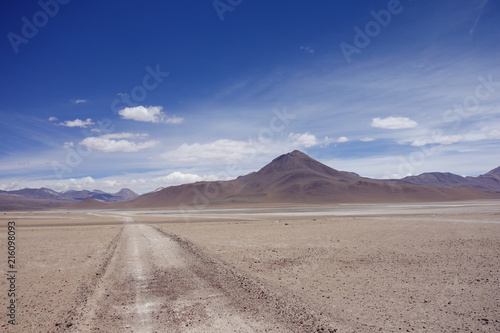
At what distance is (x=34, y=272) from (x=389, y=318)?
459 inches

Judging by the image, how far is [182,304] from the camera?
296 inches

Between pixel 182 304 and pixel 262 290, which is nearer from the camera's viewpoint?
pixel 182 304

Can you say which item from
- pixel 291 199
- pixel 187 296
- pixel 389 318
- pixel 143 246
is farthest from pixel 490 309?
pixel 291 199

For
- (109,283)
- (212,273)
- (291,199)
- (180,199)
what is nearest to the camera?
(109,283)

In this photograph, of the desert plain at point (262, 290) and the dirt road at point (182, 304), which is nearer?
the dirt road at point (182, 304)

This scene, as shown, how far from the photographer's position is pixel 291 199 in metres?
146

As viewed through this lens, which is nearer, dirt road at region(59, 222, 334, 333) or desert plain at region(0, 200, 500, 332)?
dirt road at region(59, 222, 334, 333)

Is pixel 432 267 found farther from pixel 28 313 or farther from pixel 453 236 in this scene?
pixel 28 313

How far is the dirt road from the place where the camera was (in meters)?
6.17

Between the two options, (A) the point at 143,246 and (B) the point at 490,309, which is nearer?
(B) the point at 490,309

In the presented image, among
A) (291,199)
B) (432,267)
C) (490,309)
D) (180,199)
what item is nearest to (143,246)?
(432,267)

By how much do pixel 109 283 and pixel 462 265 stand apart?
37.9 feet

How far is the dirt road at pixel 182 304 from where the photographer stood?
6.17 meters

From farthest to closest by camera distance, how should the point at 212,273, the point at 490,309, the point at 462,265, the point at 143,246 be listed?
the point at 143,246 → the point at 462,265 → the point at 212,273 → the point at 490,309
